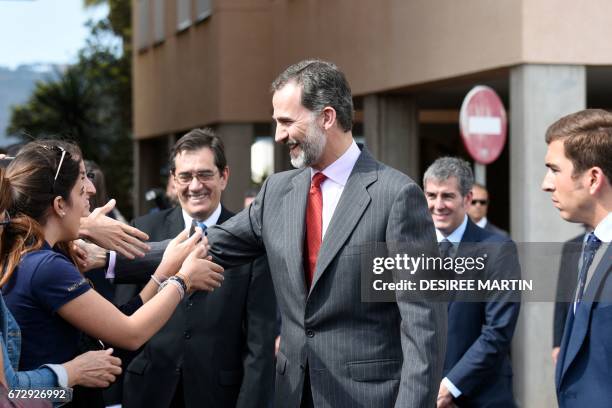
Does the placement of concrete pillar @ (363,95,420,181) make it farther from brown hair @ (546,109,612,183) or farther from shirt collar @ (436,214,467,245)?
brown hair @ (546,109,612,183)

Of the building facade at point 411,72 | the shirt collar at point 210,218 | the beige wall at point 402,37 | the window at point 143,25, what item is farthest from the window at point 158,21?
the shirt collar at point 210,218

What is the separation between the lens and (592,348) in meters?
4.36

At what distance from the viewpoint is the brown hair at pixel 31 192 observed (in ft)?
14.8

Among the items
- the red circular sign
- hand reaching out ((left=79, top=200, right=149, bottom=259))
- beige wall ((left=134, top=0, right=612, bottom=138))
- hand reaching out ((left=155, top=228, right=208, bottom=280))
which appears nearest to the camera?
hand reaching out ((left=155, top=228, right=208, bottom=280))

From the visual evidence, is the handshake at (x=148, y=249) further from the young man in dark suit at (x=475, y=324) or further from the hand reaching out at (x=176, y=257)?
the young man in dark suit at (x=475, y=324)

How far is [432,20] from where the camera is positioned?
15.3 metres

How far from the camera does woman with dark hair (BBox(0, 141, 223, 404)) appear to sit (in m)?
4.50

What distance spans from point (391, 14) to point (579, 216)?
12.4 meters

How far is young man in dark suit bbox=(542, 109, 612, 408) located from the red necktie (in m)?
0.92

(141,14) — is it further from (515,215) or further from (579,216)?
(579,216)

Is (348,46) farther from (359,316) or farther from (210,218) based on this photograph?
(359,316)

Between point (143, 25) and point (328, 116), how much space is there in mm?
27694

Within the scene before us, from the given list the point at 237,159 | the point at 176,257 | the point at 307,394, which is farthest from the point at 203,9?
the point at 307,394

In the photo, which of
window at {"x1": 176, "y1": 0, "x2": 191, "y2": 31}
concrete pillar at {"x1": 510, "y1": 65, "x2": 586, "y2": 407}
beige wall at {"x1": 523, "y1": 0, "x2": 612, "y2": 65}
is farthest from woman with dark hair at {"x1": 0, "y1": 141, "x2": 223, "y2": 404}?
window at {"x1": 176, "y1": 0, "x2": 191, "y2": 31}
